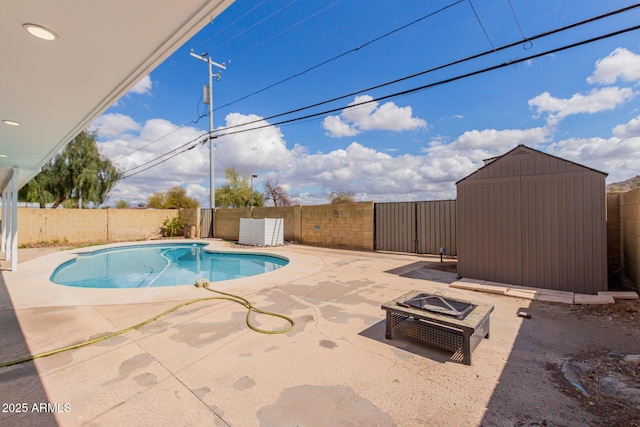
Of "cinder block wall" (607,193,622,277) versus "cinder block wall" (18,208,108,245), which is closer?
"cinder block wall" (607,193,622,277)

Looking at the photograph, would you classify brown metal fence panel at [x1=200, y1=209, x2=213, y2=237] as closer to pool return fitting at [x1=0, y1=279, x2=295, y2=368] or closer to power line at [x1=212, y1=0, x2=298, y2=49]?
power line at [x1=212, y1=0, x2=298, y2=49]

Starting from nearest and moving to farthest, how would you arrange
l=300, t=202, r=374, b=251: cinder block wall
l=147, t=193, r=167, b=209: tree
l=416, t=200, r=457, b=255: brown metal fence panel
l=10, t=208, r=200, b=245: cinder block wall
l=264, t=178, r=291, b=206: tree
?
l=416, t=200, r=457, b=255: brown metal fence panel, l=300, t=202, r=374, b=251: cinder block wall, l=10, t=208, r=200, b=245: cinder block wall, l=147, t=193, r=167, b=209: tree, l=264, t=178, r=291, b=206: tree

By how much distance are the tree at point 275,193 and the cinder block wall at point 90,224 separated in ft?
39.1

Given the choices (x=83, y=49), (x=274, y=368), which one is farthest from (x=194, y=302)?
(x=83, y=49)

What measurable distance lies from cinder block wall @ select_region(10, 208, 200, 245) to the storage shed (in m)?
13.7

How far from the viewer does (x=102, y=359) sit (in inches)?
100.0

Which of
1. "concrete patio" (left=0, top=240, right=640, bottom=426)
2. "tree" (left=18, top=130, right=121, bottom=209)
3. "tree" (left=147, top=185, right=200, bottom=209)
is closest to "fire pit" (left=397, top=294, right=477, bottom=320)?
"concrete patio" (left=0, top=240, right=640, bottom=426)

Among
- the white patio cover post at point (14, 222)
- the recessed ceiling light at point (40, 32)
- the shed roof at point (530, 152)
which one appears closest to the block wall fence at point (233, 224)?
the shed roof at point (530, 152)

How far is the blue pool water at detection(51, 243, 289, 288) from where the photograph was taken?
697 centimetres

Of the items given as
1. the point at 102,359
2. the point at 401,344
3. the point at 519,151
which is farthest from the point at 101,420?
the point at 519,151

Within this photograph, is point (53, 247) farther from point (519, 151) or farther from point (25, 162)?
point (519, 151)

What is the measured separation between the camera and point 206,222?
49.1 ft

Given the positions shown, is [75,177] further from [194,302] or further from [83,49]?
[83,49]

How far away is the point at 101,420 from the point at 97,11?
2505mm
